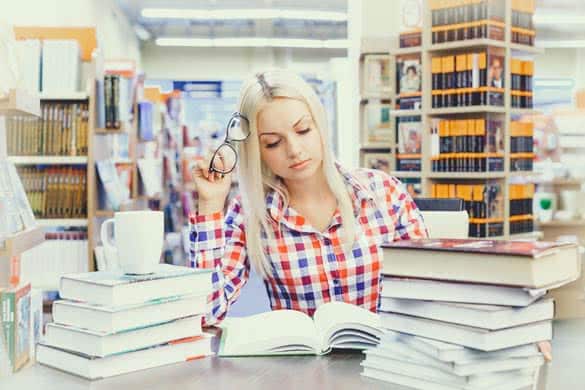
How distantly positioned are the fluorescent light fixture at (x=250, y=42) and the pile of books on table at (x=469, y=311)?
1212 cm

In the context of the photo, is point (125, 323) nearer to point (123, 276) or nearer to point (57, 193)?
point (123, 276)

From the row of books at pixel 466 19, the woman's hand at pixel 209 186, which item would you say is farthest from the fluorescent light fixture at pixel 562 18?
the woman's hand at pixel 209 186

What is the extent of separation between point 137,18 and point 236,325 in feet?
37.0

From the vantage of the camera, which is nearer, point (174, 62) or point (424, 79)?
point (424, 79)

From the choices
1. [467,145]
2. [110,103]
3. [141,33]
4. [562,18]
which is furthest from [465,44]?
[141,33]

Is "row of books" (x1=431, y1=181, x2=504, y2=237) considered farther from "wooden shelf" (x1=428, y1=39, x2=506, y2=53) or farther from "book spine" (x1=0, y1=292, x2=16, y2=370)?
"book spine" (x1=0, y1=292, x2=16, y2=370)

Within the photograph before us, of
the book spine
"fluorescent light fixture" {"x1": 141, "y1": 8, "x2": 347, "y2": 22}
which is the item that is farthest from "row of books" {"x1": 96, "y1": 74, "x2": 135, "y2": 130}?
"fluorescent light fixture" {"x1": 141, "y1": 8, "x2": 347, "y2": 22}

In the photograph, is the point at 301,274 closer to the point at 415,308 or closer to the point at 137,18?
the point at 415,308

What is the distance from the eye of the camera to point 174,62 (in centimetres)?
1349

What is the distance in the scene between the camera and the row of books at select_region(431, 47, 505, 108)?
15.4 feet

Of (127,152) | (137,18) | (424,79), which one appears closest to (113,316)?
(424,79)

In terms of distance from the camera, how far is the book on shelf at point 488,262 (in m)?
0.97

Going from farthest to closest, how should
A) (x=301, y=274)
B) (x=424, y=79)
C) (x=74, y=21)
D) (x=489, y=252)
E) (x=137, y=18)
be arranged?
1. (x=137, y=18)
2. (x=74, y=21)
3. (x=424, y=79)
4. (x=301, y=274)
5. (x=489, y=252)

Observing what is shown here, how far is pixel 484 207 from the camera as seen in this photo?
15.6 ft
